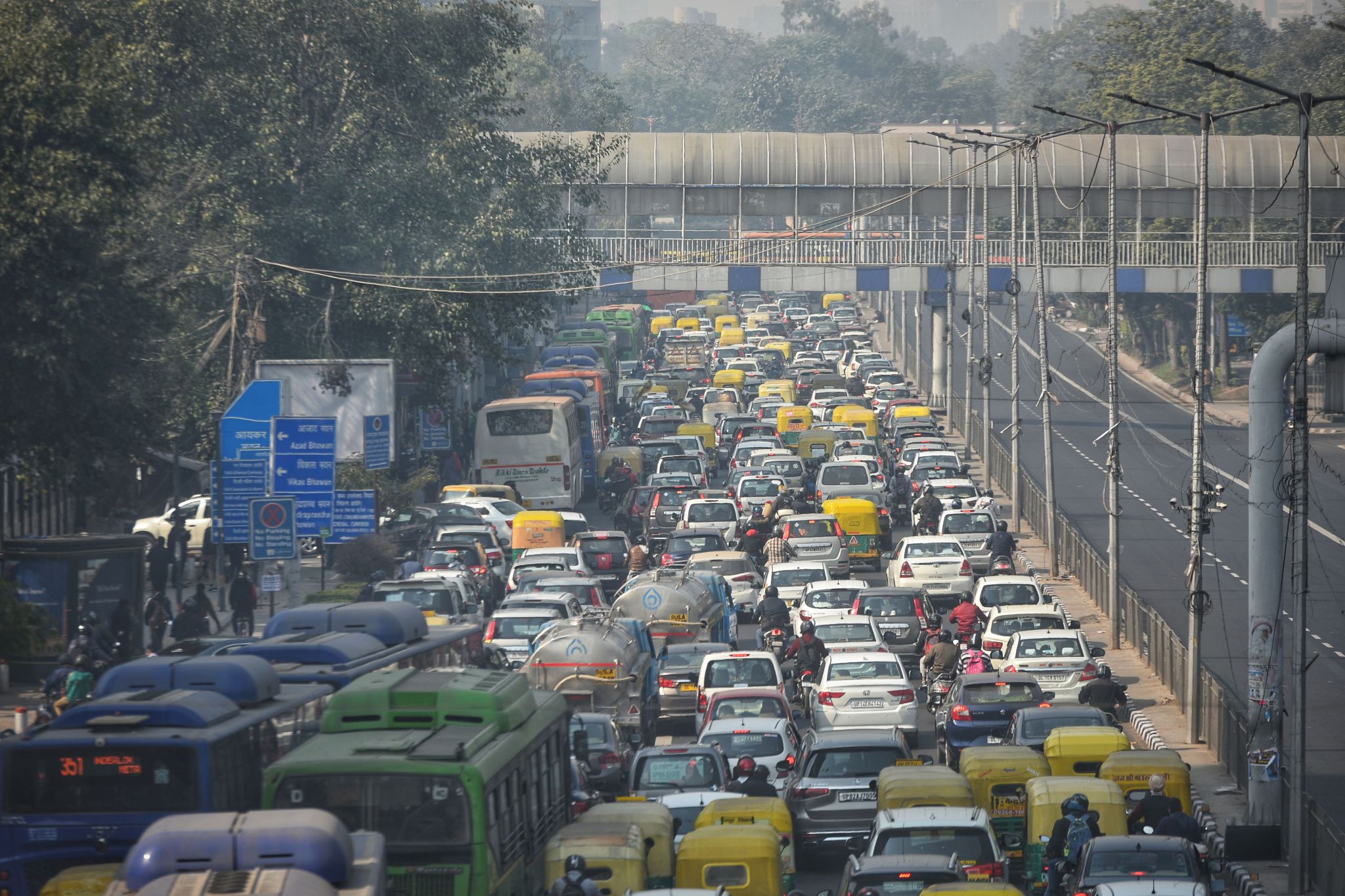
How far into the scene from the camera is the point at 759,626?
3166cm

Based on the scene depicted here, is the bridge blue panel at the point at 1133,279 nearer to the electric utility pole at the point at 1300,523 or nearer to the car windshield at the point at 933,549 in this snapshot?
the car windshield at the point at 933,549

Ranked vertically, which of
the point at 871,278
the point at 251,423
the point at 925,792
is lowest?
the point at 925,792

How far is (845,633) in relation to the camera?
28.8 m

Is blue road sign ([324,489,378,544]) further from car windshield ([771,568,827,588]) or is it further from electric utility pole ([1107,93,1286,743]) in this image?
electric utility pole ([1107,93,1286,743])

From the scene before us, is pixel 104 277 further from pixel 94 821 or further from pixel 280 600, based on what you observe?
pixel 94 821

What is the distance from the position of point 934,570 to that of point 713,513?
6.88 meters

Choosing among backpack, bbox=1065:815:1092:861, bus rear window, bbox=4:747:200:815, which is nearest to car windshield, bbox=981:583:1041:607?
backpack, bbox=1065:815:1092:861

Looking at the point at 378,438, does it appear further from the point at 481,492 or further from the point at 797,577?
the point at 797,577

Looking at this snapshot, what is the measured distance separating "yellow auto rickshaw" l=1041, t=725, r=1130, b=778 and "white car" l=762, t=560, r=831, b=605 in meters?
15.0

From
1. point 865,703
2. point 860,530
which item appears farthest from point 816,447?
point 865,703

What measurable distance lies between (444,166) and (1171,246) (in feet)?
123

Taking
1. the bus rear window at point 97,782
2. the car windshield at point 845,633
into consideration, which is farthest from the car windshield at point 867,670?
the bus rear window at point 97,782

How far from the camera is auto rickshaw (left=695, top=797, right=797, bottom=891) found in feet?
54.7

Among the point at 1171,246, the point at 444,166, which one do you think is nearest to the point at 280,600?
the point at 444,166
